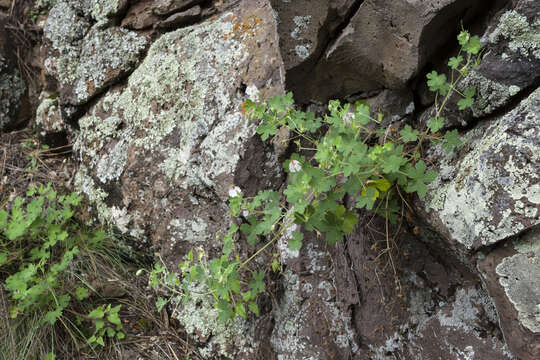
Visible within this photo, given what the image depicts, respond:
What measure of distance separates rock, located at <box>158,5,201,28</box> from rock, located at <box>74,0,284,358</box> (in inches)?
4.1

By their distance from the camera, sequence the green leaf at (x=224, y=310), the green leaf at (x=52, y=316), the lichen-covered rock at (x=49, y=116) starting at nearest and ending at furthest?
the green leaf at (x=224, y=310) → the green leaf at (x=52, y=316) → the lichen-covered rock at (x=49, y=116)

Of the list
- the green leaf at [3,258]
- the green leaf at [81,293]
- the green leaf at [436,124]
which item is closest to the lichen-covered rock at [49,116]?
the green leaf at [3,258]

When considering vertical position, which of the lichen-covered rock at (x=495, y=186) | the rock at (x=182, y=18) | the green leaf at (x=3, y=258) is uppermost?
the rock at (x=182, y=18)

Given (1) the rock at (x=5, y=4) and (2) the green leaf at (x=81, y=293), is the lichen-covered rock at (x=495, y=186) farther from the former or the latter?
(1) the rock at (x=5, y=4)

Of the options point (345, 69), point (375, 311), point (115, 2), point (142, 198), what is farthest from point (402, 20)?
point (115, 2)

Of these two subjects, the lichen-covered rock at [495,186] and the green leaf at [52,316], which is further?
the green leaf at [52,316]

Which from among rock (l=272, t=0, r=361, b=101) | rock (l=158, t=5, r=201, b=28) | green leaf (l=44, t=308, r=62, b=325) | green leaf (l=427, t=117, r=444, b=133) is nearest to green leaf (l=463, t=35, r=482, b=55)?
green leaf (l=427, t=117, r=444, b=133)

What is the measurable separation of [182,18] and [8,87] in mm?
2016

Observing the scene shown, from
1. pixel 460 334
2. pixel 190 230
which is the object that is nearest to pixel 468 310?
pixel 460 334

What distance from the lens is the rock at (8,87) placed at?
3.66m

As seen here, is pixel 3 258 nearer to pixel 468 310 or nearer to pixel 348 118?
pixel 348 118

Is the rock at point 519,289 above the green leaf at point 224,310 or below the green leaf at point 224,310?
above

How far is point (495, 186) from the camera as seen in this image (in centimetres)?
146

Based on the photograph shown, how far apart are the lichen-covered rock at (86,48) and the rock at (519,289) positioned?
263 centimetres
